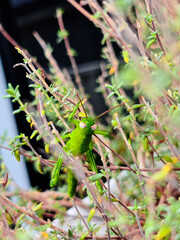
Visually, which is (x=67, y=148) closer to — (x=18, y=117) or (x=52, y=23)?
(x=18, y=117)

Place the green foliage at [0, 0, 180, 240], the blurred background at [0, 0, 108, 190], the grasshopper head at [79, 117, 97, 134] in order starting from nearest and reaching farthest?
the green foliage at [0, 0, 180, 240], the grasshopper head at [79, 117, 97, 134], the blurred background at [0, 0, 108, 190]

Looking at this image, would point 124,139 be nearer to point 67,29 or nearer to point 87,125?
point 87,125

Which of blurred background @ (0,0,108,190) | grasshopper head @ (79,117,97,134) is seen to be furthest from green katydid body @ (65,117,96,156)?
blurred background @ (0,0,108,190)

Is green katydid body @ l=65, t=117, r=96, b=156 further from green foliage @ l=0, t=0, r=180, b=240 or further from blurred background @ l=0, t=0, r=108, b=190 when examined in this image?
blurred background @ l=0, t=0, r=108, b=190

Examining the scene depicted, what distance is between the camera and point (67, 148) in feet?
2.10

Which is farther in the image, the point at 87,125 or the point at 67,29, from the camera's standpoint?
the point at 67,29

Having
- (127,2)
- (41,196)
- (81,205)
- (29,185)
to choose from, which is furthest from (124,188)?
(127,2)

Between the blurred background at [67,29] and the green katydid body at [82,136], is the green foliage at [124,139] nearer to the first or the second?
the green katydid body at [82,136]

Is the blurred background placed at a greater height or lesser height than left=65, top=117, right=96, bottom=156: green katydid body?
greater

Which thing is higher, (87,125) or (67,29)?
(67,29)

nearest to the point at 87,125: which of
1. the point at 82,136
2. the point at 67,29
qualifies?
the point at 82,136

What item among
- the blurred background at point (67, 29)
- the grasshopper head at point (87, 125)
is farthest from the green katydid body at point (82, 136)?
the blurred background at point (67, 29)

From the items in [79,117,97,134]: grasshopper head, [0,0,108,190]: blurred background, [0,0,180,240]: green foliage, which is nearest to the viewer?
[0,0,180,240]: green foliage

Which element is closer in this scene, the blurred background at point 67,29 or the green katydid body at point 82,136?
the green katydid body at point 82,136
